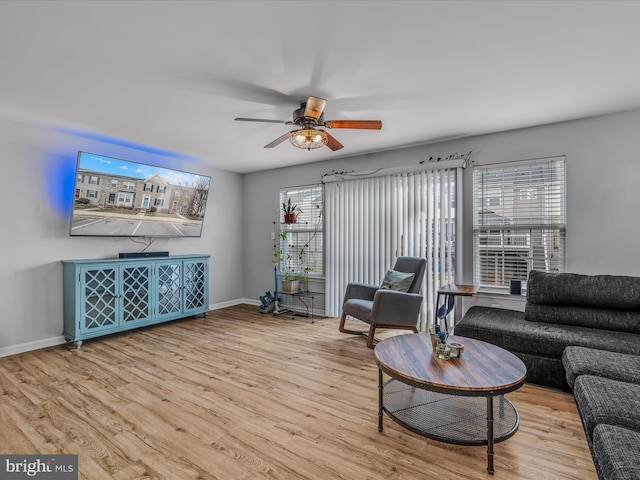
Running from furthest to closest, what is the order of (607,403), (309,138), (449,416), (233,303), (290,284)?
(233,303) < (290,284) < (309,138) < (449,416) < (607,403)

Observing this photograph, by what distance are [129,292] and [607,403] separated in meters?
4.61

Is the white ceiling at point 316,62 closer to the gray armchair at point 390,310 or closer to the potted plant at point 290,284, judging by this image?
the gray armchair at point 390,310

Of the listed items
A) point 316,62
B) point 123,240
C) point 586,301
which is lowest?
point 586,301

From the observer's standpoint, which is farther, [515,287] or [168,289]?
[168,289]

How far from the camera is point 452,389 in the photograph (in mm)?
1667

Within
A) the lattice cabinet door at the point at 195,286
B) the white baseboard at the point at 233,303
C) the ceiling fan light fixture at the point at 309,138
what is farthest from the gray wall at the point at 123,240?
the white baseboard at the point at 233,303

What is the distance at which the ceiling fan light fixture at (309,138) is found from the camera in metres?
2.82

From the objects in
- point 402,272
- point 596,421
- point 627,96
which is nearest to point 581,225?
point 627,96

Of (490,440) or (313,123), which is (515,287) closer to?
(490,440)

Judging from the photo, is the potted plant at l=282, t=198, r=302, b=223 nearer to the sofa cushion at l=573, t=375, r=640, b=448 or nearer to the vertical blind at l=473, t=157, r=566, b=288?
the vertical blind at l=473, t=157, r=566, b=288

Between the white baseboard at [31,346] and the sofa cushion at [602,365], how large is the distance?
4.98 meters

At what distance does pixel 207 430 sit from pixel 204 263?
3.34 meters

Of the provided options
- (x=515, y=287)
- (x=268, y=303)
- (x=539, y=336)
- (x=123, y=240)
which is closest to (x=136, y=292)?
(x=123, y=240)

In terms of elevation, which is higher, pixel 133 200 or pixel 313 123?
pixel 313 123
